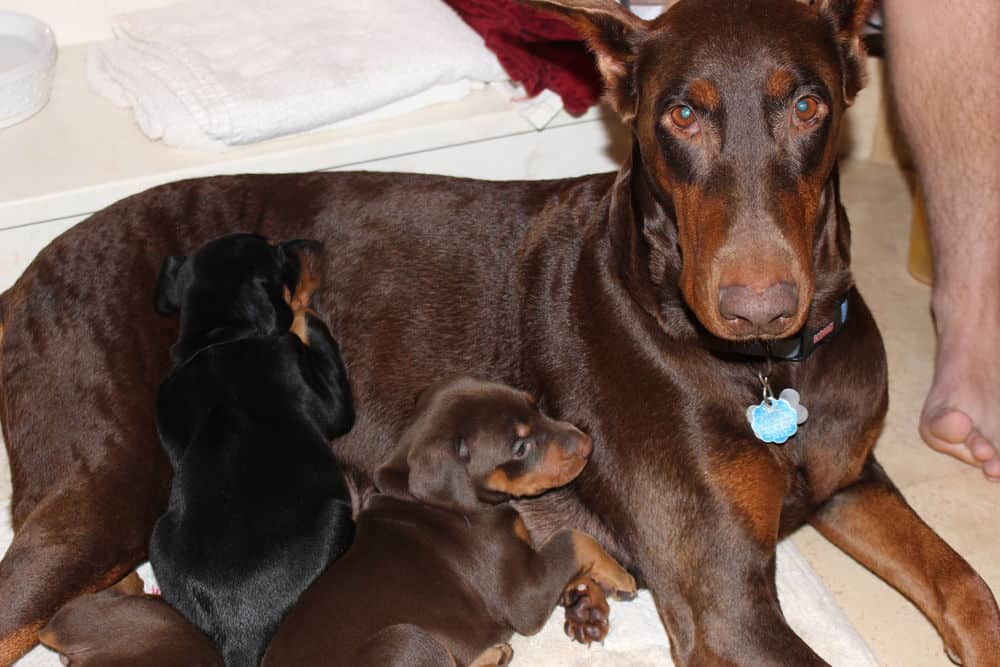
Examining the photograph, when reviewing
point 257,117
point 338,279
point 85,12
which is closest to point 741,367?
point 338,279

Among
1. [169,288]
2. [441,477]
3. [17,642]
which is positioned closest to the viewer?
[441,477]

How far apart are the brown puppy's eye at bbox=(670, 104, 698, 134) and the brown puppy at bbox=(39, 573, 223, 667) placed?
159 cm

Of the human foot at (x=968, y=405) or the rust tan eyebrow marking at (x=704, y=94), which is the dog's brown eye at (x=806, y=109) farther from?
the human foot at (x=968, y=405)

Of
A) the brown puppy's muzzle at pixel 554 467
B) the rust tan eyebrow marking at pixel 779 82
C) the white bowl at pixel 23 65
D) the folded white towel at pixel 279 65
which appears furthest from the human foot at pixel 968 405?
the white bowl at pixel 23 65

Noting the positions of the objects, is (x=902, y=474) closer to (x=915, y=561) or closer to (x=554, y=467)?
(x=915, y=561)

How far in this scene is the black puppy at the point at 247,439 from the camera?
2.85m

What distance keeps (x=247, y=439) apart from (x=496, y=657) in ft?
2.70

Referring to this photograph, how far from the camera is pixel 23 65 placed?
4379 millimetres

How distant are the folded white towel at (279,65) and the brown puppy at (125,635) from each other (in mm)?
1810

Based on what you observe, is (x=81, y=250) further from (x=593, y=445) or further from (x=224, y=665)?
(x=593, y=445)

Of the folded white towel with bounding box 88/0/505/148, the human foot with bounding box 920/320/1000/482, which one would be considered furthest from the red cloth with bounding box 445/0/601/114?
the human foot with bounding box 920/320/1000/482

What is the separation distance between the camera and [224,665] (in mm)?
2904

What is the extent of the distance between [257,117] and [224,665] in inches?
79.8

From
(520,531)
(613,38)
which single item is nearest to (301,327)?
(520,531)
